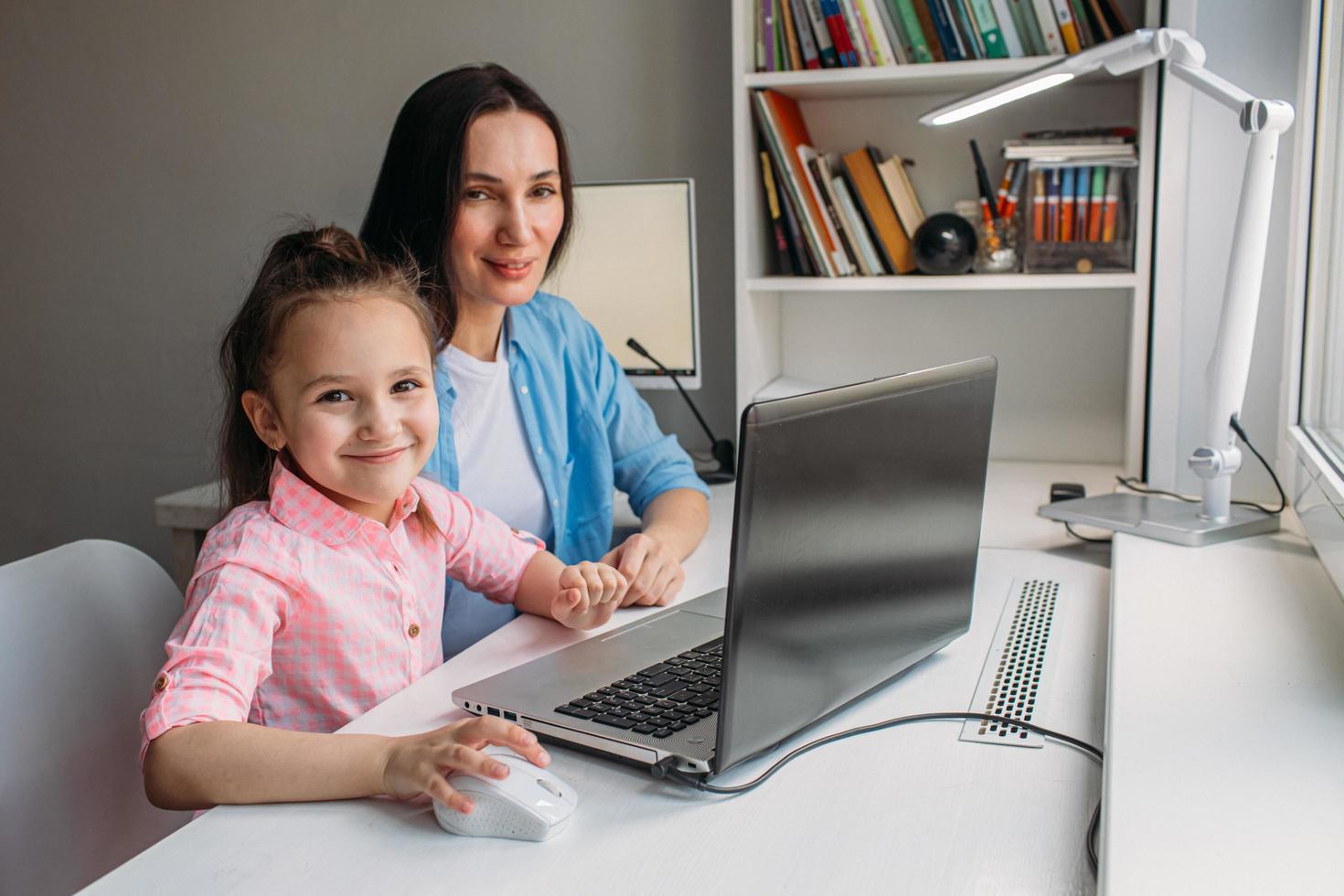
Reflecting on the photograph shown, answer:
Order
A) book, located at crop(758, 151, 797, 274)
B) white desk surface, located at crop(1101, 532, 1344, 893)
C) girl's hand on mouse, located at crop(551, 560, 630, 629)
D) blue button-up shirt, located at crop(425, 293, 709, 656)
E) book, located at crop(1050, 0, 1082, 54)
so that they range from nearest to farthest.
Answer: white desk surface, located at crop(1101, 532, 1344, 893) < girl's hand on mouse, located at crop(551, 560, 630, 629) < blue button-up shirt, located at crop(425, 293, 709, 656) < book, located at crop(1050, 0, 1082, 54) < book, located at crop(758, 151, 797, 274)

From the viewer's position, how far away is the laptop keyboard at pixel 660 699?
0.93m

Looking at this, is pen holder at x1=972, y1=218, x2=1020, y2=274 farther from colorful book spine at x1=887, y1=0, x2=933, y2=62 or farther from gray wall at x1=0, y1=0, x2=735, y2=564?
gray wall at x1=0, y1=0, x2=735, y2=564

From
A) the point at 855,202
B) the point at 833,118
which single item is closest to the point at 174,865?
the point at 855,202

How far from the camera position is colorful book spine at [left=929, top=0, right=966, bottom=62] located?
1924 mm

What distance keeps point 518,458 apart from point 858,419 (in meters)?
0.80

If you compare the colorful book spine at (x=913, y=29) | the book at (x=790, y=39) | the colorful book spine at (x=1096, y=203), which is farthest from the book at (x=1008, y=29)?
the book at (x=790, y=39)

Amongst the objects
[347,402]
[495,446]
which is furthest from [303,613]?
[495,446]

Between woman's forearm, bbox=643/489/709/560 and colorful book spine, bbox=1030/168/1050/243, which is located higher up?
colorful book spine, bbox=1030/168/1050/243

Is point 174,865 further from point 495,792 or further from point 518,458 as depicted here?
point 518,458

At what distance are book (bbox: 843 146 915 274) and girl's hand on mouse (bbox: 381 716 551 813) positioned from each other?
4.66ft

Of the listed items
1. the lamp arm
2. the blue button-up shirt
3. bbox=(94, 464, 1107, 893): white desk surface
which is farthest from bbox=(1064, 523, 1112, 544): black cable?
bbox=(94, 464, 1107, 893): white desk surface

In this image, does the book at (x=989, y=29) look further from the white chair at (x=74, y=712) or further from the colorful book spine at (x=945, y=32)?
the white chair at (x=74, y=712)

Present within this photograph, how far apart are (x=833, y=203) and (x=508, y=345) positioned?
0.73 m

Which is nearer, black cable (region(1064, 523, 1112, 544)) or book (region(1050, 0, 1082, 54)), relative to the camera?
black cable (region(1064, 523, 1112, 544))
